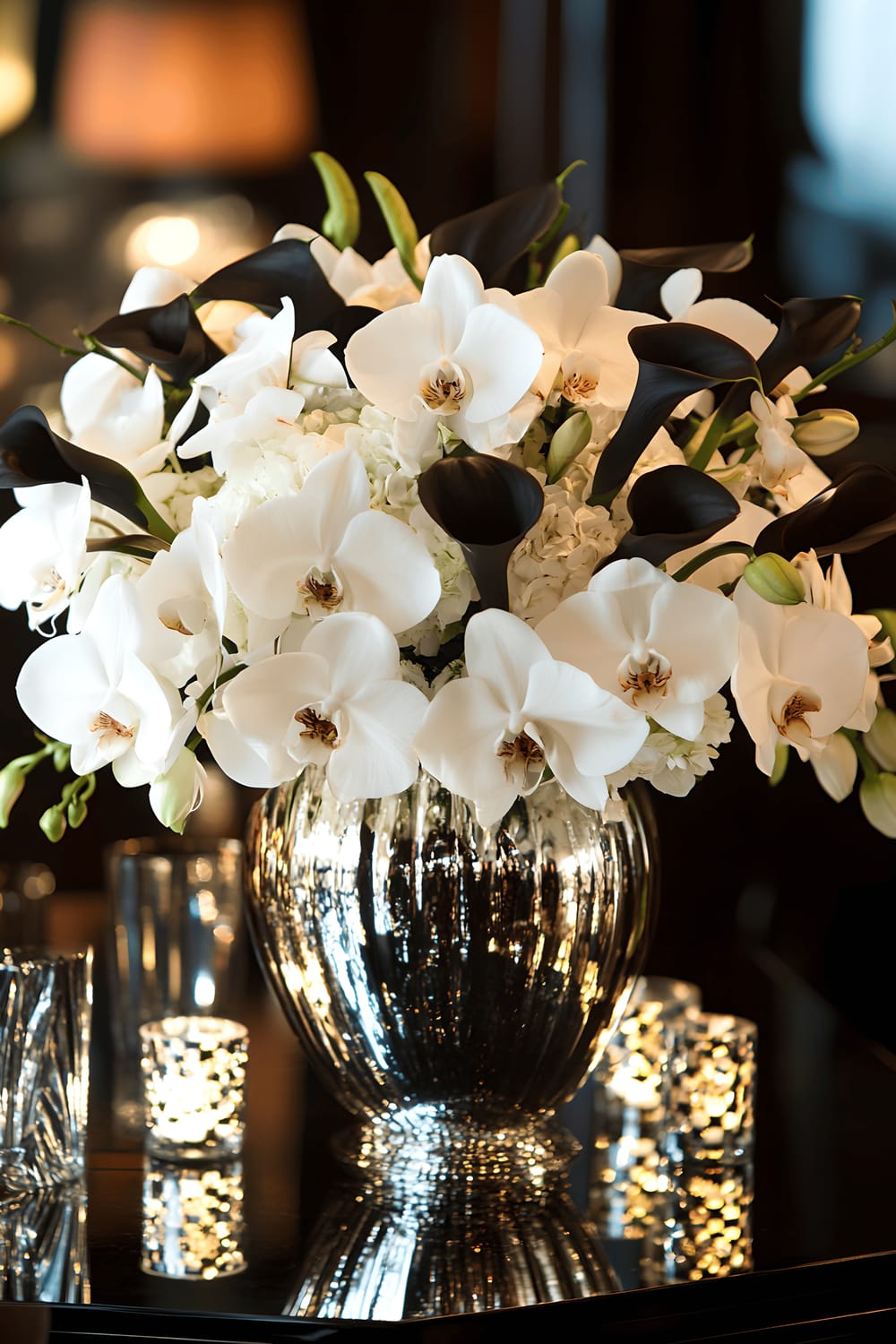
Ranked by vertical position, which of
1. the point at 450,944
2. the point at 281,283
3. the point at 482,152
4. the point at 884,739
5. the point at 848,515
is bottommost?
the point at 450,944

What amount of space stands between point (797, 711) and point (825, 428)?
173mm

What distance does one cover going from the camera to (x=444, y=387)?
655 mm

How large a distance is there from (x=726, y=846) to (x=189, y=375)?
132 centimetres

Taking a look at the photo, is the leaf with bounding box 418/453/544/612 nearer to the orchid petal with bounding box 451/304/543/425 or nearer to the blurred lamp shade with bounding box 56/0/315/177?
the orchid petal with bounding box 451/304/543/425

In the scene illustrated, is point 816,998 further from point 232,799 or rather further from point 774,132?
point 774,132

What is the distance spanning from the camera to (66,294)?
217 centimetres

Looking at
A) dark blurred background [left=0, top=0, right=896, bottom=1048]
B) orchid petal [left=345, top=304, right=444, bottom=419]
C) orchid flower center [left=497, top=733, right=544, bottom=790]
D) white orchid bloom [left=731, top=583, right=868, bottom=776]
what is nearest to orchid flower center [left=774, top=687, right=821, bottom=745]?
white orchid bloom [left=731, top=583, right=868, bottom=776]

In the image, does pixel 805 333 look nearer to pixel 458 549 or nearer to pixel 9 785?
pixel 458 549

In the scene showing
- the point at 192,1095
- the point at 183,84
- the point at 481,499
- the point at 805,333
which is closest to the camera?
the point at 481,499

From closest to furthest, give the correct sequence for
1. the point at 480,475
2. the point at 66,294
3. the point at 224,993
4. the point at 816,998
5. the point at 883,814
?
1. the point at 480,475
2. the point at 883,814
3. the point at 224,993
4. the point at 816,998
5. the point at 66,294

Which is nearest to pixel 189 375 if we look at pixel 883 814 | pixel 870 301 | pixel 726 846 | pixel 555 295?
pixel 555 295

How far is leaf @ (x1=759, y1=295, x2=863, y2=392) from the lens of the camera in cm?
70

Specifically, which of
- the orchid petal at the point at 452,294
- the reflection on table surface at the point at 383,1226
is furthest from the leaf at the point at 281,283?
the reflection on table surface at the point at 383,1226

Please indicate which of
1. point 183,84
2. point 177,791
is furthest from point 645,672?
point 183,84
